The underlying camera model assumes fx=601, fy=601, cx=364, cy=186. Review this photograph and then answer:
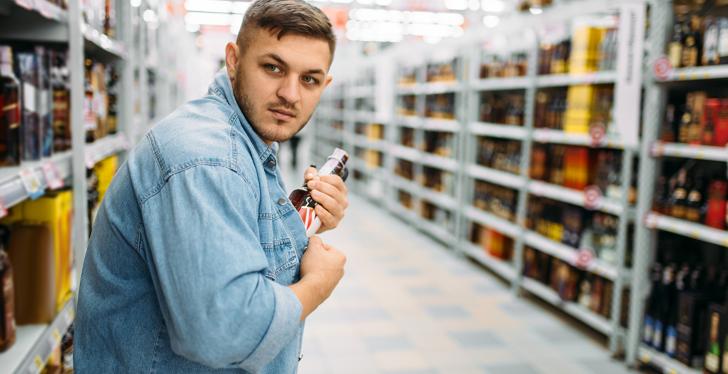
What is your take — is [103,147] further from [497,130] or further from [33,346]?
[497,130]

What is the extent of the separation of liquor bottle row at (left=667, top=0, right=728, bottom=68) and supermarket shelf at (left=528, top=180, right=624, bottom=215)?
0.95 metres

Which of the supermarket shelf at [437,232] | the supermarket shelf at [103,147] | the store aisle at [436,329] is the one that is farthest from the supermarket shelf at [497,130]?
the supermarket shelf at [103,147]

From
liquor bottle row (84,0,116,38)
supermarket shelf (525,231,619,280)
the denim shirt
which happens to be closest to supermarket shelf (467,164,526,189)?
supermarket shelf (525,231,619,280)

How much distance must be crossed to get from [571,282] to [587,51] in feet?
5.33

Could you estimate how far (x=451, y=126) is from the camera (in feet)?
21.3

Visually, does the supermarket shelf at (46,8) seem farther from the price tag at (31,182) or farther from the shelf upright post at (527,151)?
the shelf upright post at (527,151)

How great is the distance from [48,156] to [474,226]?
4.91 metres

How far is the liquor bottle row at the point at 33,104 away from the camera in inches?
61.5

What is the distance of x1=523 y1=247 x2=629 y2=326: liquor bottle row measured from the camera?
157 inches

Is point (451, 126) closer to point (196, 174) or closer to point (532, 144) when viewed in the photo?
point (532, 144)

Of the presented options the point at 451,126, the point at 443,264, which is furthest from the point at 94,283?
the point at 451,126

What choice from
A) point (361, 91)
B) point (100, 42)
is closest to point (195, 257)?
point (100, 42)

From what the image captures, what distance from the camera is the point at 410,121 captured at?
311 inches

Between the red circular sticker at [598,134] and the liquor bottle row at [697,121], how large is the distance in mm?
453
